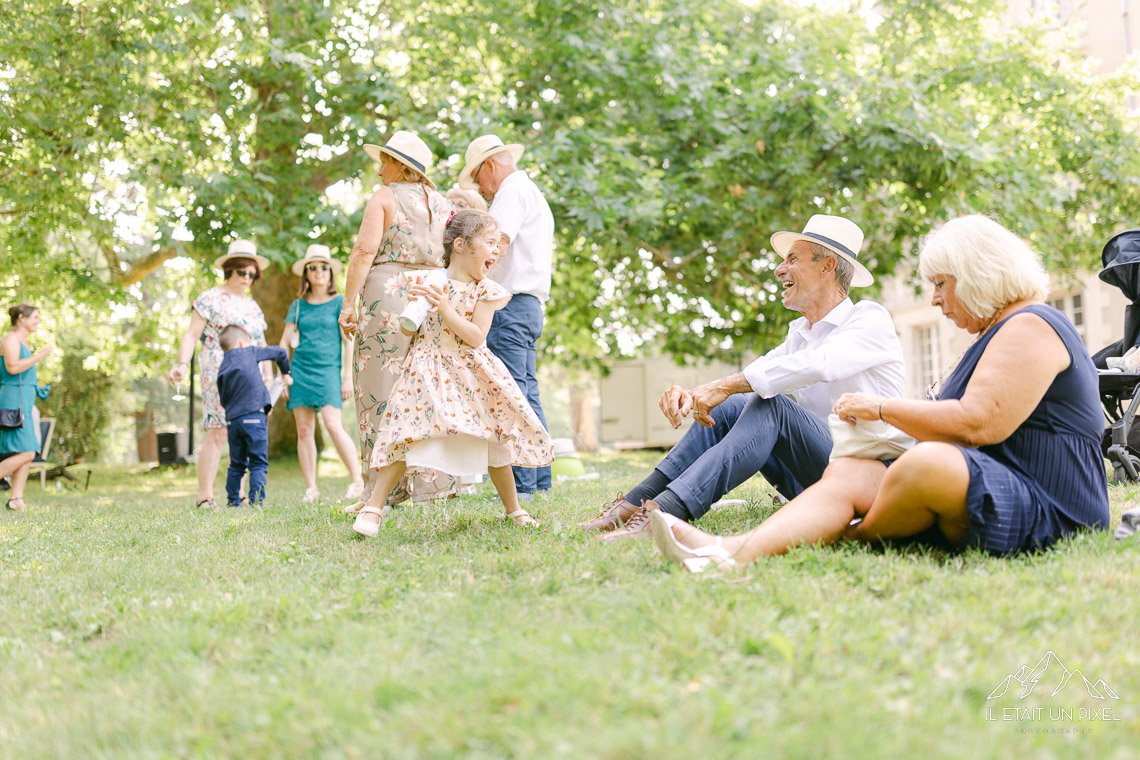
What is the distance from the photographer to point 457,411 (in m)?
4.23

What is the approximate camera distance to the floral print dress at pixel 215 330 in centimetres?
710

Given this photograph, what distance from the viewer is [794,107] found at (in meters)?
10.8

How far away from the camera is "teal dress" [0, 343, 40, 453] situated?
26.9ft

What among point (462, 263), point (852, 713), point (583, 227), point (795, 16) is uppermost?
point (795, 16)

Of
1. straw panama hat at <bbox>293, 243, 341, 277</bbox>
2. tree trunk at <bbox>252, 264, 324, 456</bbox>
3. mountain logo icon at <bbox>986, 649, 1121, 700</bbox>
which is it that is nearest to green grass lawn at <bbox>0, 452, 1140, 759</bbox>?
mountain logo icon at <bbox>986, 649, 1121, 700</bbox>

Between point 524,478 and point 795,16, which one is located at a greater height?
point 795,16

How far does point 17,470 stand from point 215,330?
2.87 metres

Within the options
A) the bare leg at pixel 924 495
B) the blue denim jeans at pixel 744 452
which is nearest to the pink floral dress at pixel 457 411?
the blue denim jeans at pixel 744 452

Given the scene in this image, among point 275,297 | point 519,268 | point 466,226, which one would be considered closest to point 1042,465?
point 466,226

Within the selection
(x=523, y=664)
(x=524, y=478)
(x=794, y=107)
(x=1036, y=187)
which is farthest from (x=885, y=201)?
(x=523, y=664)

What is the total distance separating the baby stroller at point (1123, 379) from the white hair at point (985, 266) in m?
3.12

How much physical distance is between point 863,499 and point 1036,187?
10.6 metres

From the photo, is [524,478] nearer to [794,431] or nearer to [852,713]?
[794,431]

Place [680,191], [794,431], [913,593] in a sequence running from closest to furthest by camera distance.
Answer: [913,593]
[794,431]
[680,191]
